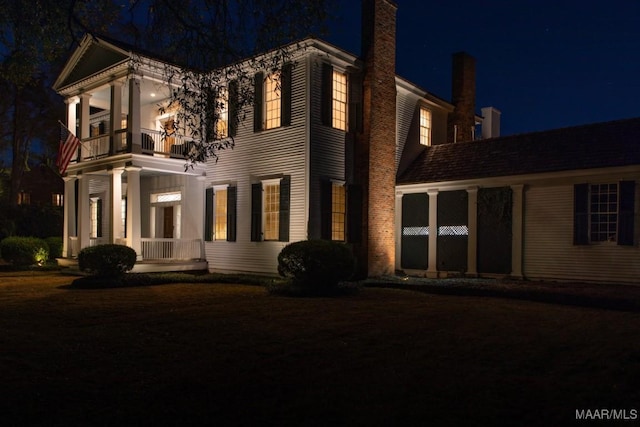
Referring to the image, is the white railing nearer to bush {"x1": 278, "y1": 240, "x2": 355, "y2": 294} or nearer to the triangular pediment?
the triangular pediment

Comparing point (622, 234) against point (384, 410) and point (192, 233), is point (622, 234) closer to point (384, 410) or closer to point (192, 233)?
point (384, 410)

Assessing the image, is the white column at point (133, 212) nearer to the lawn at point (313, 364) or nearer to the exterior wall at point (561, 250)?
the lawn at point (313, 364)

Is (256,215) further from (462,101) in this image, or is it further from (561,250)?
(462,101)

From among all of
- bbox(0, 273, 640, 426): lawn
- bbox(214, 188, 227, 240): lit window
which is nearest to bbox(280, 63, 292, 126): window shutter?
bbox(214, 188, 227, 240): lit window

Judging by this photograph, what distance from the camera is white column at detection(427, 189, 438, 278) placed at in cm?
1753

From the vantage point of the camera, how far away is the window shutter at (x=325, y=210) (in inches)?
616

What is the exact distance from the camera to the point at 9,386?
16.7ft

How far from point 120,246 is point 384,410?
13098 millimetres

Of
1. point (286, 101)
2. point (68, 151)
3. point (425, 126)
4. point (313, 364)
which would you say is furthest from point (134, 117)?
point (313, 364)

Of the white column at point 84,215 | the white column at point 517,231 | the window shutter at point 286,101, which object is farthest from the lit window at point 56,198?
the white column at point 517,231

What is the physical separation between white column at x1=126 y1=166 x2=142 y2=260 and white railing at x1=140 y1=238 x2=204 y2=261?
1197 mm

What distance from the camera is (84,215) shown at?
1944 cm

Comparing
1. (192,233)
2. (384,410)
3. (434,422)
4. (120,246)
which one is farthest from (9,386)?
(192,233)

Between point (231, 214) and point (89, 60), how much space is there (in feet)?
26.8
